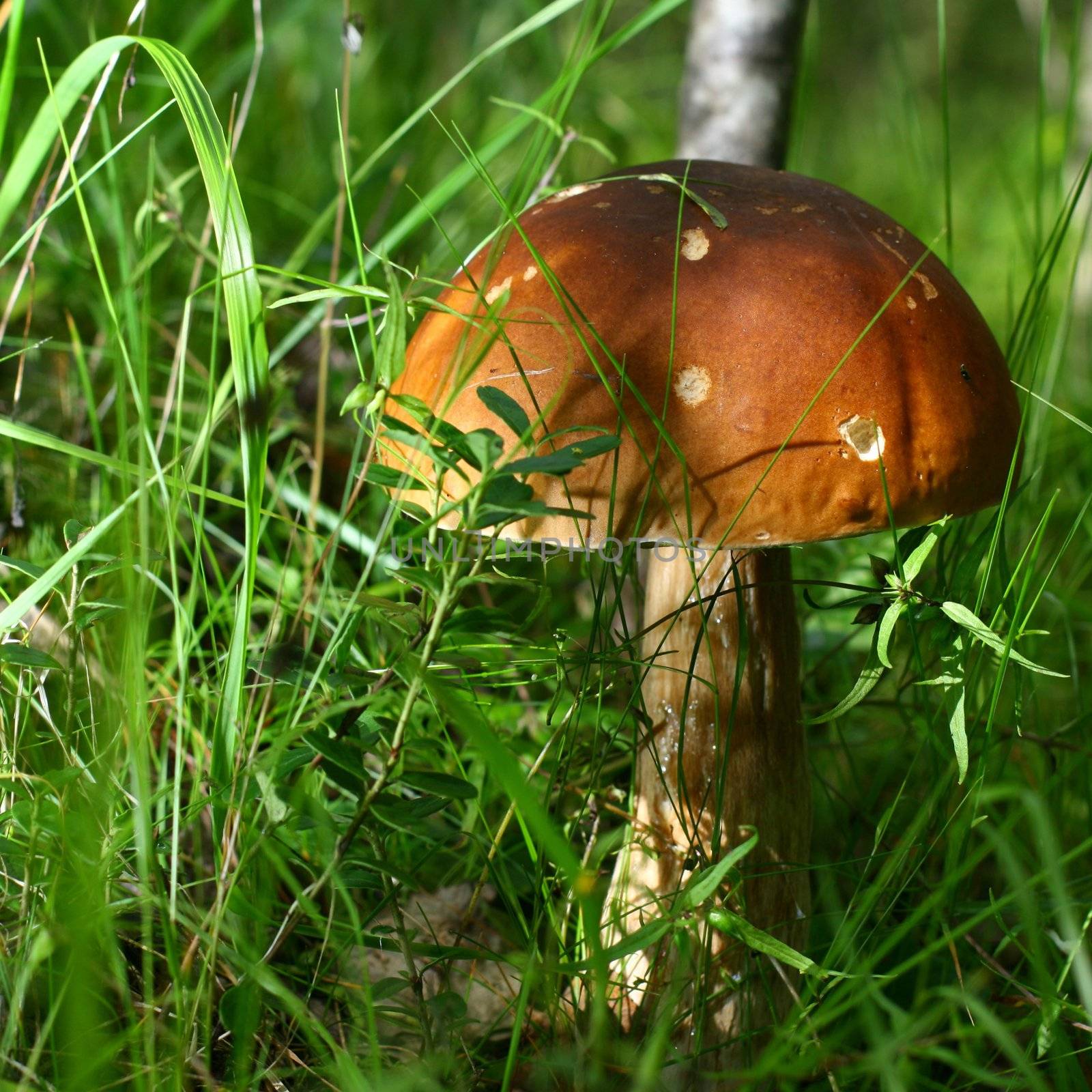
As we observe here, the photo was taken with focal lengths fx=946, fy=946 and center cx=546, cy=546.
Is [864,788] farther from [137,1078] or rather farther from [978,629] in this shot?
[137,1078]

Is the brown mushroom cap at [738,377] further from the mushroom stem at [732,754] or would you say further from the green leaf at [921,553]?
the mushroom stem at [732,754]

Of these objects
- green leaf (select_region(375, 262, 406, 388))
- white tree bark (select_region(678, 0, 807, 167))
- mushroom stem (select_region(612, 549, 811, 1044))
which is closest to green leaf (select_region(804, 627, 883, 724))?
mushroom stem (select_region(612, 549, 811, 1044))

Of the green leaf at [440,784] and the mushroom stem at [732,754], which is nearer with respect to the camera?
the green leaf at [440,784]

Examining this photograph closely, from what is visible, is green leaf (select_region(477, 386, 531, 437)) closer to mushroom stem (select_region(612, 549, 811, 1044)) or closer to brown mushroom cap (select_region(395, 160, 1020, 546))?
brown mushroom cap (select_region(395, 160, 1020, 546))

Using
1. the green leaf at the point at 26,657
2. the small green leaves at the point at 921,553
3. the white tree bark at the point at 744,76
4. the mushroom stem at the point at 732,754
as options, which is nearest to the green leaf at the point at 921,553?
the small green leaves at the point at 921,553

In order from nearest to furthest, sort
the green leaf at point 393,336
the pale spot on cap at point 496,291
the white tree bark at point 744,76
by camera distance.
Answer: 1. the green leaf at point 393,336
2. the pale spot on cap at point 496,291
3. the white tree bark at point 744,76

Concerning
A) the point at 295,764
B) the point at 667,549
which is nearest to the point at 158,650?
the point at 295,764
